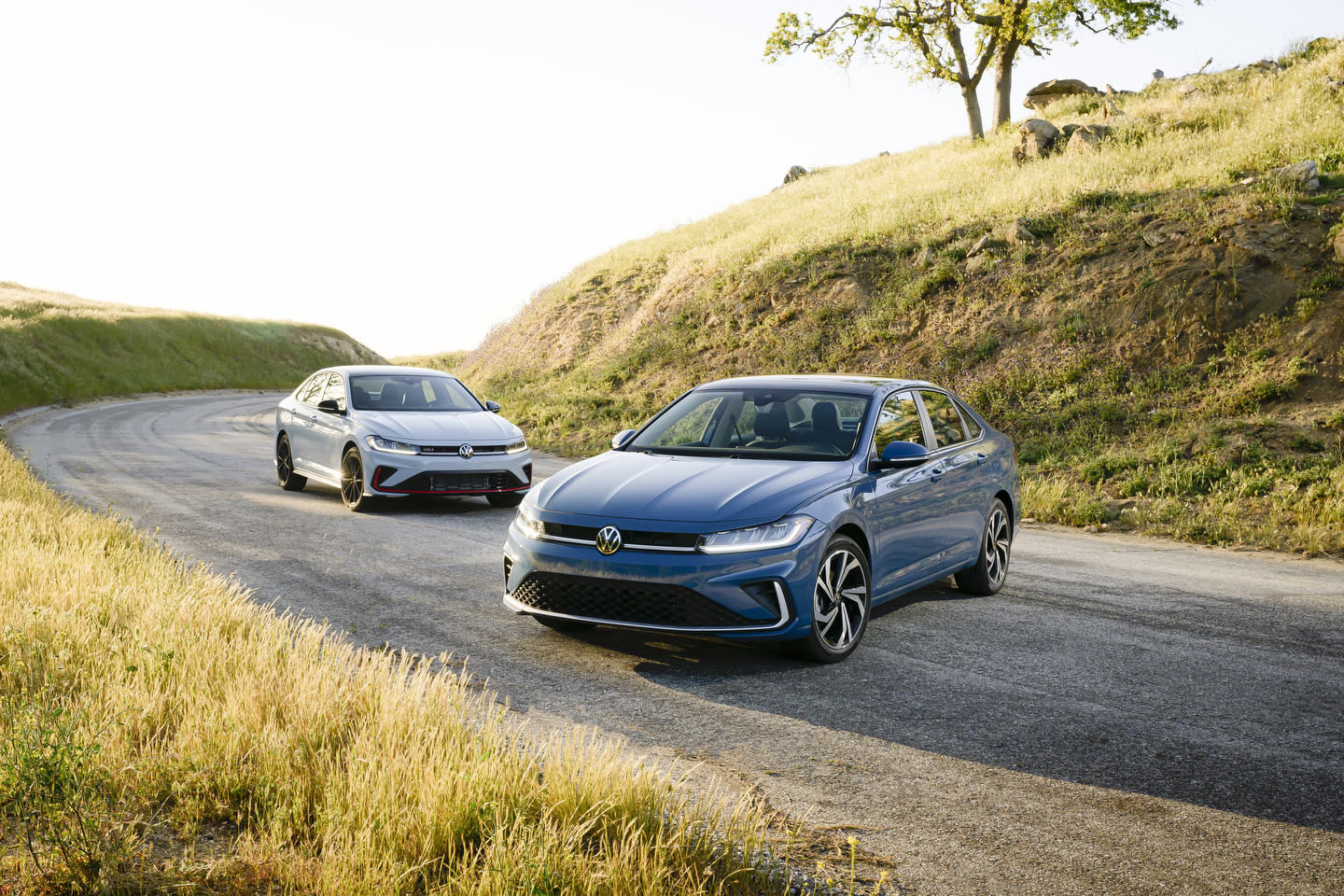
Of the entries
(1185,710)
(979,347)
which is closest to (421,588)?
(1185,710)

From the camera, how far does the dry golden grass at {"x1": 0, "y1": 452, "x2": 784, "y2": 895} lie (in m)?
3.05

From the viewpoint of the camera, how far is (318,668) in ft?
15.0

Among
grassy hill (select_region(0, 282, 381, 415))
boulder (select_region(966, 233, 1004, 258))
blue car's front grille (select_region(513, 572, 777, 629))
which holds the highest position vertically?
grassy hill (select_region(0, 282, 381, 415))

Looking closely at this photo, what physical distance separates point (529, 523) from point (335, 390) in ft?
25.6

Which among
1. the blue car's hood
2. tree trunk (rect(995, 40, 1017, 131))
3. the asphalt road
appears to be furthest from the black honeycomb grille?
tree trunk (rect(995, 40, 1017, 131))

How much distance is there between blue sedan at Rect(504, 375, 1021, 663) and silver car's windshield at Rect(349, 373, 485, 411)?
249 inches

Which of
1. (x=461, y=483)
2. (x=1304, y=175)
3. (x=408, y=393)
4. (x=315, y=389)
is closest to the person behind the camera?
(x=461, y=483)

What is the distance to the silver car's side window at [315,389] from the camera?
13562mm

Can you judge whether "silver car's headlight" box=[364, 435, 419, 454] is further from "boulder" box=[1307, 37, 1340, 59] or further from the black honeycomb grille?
"boulder" box=[1307, 37, 1340, 59]

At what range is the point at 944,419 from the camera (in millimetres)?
7902


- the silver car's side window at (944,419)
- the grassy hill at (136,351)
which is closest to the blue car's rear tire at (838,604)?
the silver car's side window at (944,419)

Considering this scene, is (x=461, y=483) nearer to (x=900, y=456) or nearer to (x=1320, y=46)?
(x=900, y=456)

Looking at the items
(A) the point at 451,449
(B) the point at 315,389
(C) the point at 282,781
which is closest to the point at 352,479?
(A) the point at 451,449

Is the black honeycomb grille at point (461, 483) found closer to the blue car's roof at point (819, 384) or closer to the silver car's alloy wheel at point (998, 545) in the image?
the blue car's roof at point (819, 384)
